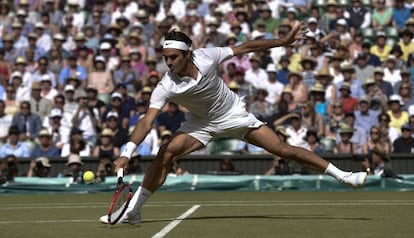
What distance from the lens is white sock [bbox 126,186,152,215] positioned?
9.20 metres

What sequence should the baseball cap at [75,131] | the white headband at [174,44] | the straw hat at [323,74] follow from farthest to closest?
the straw hat at [323,74], the baseball cap at [75,131], the white headband at [174,44]

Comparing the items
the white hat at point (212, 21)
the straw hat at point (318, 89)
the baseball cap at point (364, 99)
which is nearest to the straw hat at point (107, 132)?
the straw hat at point (318, 89)

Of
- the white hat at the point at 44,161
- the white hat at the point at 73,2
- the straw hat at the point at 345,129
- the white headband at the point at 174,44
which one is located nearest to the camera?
the white headband at the point at 174,44

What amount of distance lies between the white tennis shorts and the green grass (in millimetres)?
824

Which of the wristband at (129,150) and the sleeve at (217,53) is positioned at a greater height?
the sleeve at (217,53)

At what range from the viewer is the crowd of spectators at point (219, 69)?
17938 millimetres

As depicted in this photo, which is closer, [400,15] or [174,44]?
[174,44]

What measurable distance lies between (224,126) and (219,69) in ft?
33.0

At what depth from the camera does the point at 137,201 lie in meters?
9.27

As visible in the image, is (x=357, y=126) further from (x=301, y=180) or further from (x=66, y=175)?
(x=66, y=175)

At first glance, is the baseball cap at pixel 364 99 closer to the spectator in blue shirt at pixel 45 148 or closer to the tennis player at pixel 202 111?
the spectator in blue shirt at pixel 45 148

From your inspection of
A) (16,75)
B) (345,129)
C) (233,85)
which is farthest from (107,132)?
(345,129)

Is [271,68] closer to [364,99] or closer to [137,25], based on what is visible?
[364,99]

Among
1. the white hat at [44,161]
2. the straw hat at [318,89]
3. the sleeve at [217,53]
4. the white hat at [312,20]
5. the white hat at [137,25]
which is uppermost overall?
the white hat at [312,20]
